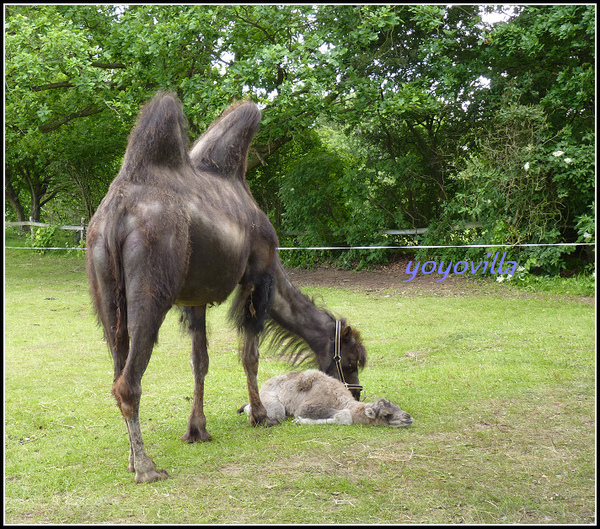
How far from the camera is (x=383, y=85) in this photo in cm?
1323

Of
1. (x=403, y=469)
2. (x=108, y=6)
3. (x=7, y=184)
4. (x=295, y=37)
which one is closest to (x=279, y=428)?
(x=403, y=469)

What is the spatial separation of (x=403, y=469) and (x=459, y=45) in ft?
38.6

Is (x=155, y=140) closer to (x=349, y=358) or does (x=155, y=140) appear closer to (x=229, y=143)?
(x=229, y=143)

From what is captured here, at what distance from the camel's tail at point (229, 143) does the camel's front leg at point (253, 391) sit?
1470mm

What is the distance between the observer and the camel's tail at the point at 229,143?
5031 mm

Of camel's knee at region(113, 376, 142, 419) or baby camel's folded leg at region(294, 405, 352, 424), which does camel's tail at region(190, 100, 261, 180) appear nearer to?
camel's knee at region(113, 376, 142, 419)

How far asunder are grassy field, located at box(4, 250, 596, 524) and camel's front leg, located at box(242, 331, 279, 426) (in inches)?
5.0

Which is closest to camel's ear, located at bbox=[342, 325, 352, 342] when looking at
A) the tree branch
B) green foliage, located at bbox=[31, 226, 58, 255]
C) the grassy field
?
the grassy field

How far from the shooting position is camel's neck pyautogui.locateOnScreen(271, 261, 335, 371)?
5.61 meters

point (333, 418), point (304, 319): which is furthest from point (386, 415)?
point (304, 319)

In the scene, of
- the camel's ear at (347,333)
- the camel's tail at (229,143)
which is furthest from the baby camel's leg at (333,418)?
the camel's tail at (229,143)

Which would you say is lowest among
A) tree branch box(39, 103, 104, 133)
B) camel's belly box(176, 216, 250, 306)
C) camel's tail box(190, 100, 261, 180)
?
camel's belly box(176, 216, 250, 306)

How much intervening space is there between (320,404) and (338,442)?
0.66 meters

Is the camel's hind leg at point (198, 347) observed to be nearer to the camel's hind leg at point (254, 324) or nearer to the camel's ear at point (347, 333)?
the camel's hind leg at point (254, 324)
